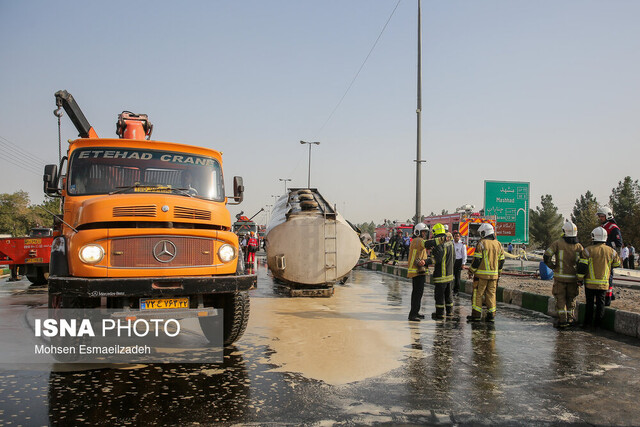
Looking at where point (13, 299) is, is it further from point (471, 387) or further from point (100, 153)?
point (471, 387)

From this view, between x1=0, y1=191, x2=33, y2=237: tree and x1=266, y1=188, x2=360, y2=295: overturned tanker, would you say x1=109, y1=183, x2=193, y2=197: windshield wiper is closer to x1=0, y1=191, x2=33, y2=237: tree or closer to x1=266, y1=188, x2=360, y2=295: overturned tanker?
x1=266, y1=188, x2=360, y2=295: overturned tanker

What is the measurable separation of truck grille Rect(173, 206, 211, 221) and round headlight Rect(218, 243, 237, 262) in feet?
1.29

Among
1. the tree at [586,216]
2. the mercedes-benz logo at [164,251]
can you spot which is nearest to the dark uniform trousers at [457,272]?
the mercedes-benz logo at [164,251]

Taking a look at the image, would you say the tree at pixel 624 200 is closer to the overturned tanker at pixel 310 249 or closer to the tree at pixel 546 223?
the tree at pixel 546 223

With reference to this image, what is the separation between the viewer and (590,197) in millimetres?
88000

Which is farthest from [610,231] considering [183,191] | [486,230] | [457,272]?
[183,191]

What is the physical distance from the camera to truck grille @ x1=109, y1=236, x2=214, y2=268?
5.81m

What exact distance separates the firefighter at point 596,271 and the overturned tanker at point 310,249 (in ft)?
17.9

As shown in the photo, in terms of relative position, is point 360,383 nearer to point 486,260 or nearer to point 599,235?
point 486,260

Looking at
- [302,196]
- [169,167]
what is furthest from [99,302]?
[302,196]

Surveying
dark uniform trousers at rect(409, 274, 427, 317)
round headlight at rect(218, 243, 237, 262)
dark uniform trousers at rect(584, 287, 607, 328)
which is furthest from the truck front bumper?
dark uniform trousers at rect(584, 287, 607, 328)

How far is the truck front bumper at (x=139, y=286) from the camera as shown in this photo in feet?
18.1

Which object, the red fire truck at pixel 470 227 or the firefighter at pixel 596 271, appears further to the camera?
the red fire truck at pixel 470 227

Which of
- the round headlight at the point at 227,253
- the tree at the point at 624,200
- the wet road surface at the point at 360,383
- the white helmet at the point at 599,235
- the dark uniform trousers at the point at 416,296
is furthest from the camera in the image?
the tree at the point at 624,200
